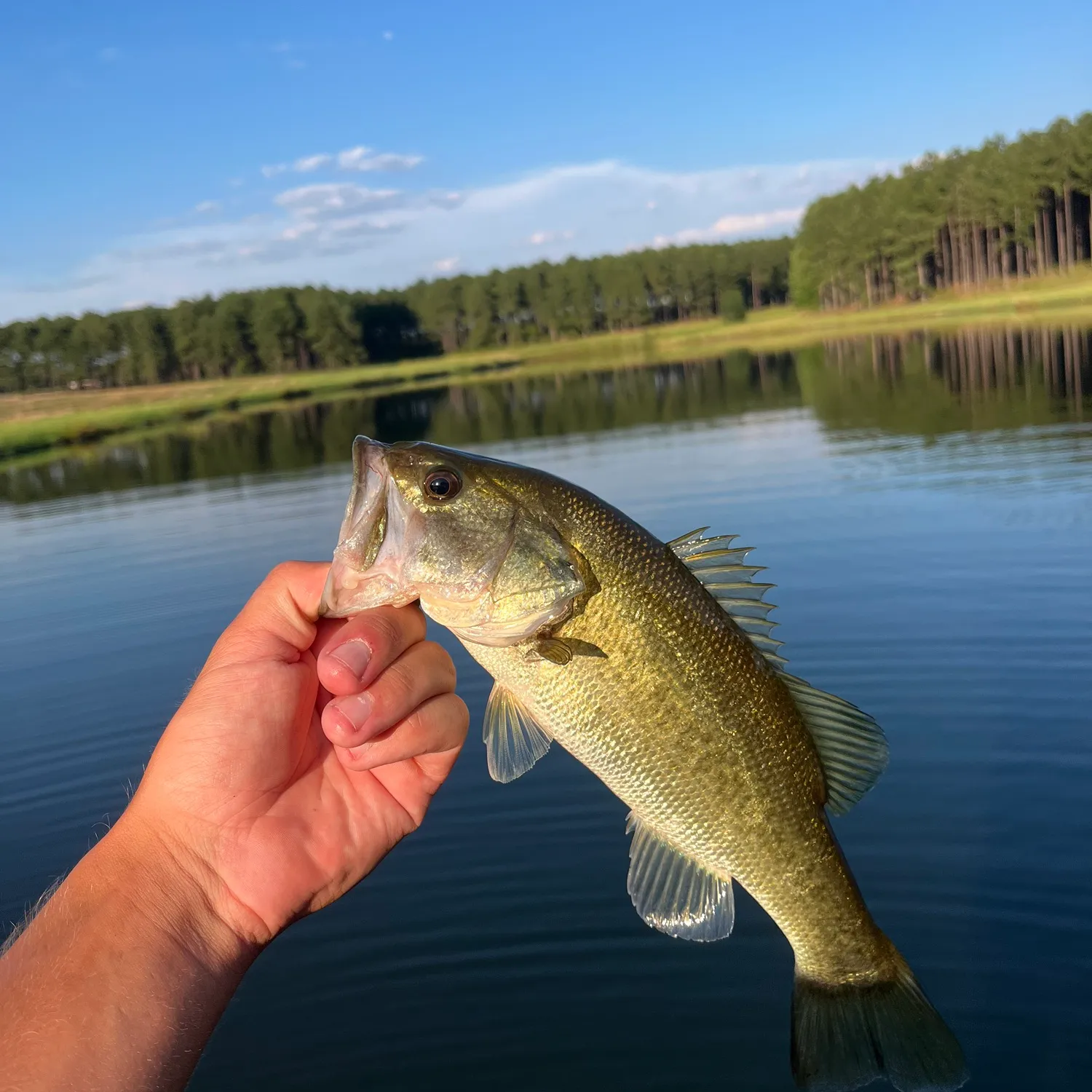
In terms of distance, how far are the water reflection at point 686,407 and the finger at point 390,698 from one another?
23661 mm

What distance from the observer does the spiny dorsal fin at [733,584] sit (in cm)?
317

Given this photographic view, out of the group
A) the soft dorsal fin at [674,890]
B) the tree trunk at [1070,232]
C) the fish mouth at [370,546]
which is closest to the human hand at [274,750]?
the fish mouth at [370,546]

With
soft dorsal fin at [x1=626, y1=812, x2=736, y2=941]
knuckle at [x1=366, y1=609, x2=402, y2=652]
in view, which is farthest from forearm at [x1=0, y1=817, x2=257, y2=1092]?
soft dorsal fin at [x1=626, y1=812, x2=736, y2=941]

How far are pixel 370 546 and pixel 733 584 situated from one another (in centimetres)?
120

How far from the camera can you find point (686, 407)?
40531 mm

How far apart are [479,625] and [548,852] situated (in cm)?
503

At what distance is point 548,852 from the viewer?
7523mm

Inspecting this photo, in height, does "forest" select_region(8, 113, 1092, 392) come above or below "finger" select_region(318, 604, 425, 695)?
above

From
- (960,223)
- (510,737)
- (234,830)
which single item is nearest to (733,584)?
(510,737)

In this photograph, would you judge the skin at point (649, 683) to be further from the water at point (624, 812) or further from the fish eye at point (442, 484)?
the water at point (624, 812)

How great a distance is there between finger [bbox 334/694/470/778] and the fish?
189 millimetres

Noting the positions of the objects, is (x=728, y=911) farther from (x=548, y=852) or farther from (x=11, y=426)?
(x=11, y=426)

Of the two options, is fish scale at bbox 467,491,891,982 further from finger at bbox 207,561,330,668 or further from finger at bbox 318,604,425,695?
finger at bbox 207,561,330,668

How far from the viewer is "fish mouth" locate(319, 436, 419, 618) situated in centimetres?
293
